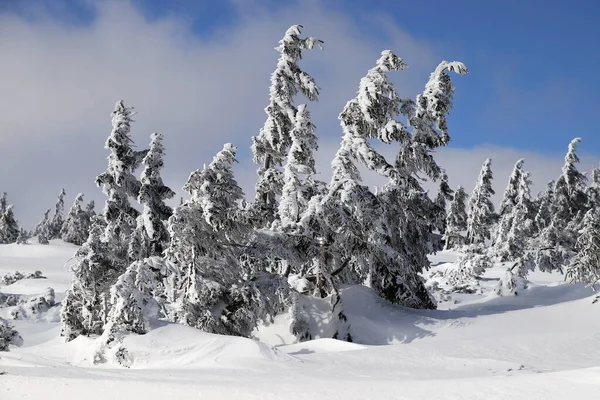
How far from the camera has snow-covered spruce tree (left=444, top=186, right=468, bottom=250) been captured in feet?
215

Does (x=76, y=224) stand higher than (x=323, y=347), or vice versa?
(x=76, y=224)

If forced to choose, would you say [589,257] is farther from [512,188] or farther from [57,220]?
[57,220]

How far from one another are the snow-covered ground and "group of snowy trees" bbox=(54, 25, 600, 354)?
123cm

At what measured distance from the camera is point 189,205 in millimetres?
17312

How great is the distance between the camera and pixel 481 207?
61.2 metres

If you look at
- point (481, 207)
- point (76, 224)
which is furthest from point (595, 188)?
point (76, 224)

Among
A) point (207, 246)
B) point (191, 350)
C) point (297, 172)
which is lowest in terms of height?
point (191, 350)

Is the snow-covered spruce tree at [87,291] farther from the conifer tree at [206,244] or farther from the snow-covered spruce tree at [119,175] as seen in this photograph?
the snow-covered spruce tree at [119,175]

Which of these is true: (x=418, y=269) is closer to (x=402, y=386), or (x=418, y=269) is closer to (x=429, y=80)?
(x=429, y=80)

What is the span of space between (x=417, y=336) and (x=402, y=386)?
11101 millimetres

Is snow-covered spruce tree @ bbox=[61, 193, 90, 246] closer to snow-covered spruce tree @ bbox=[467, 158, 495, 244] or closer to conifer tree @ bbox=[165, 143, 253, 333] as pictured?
snow-covered spruce tree @ bbox=[467, 158, 495, 244]

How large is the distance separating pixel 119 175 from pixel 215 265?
315 inches

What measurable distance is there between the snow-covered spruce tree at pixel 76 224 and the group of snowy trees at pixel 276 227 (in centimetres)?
5104

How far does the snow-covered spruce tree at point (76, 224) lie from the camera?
69500 millimetres
